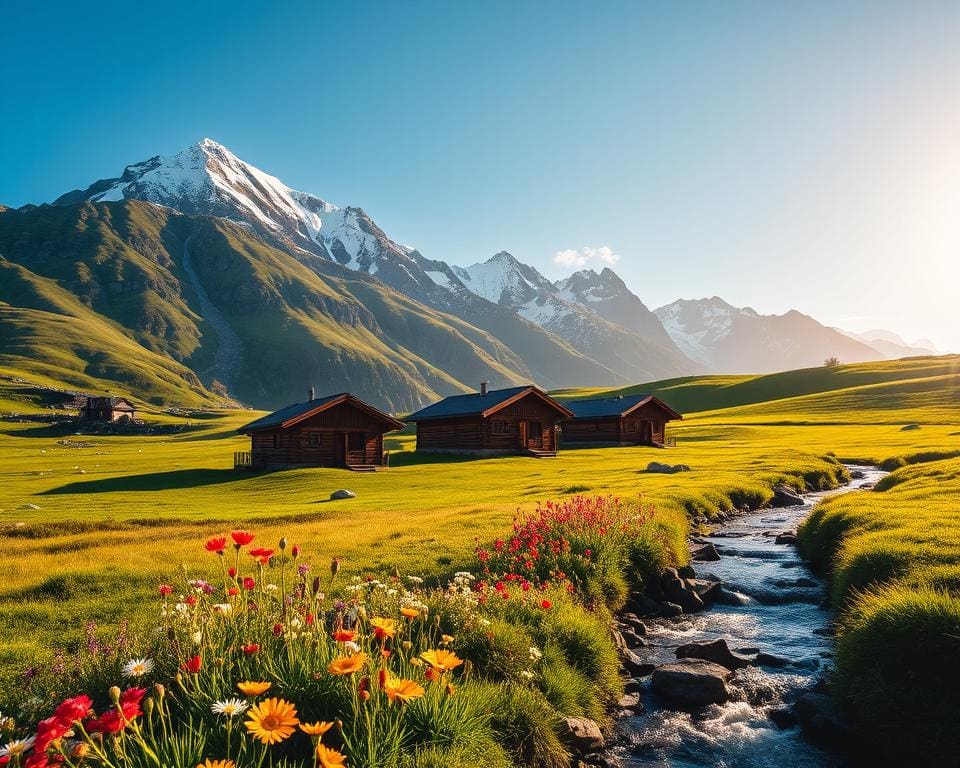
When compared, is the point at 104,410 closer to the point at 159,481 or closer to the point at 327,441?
the point at 327,441

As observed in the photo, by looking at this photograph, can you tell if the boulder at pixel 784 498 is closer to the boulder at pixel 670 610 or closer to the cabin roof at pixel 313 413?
the boulder at pixel 670 610

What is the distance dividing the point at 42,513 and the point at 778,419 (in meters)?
89.0

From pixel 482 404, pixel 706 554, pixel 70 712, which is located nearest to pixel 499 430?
pixel 482 404

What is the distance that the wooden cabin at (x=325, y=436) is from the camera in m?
51.7

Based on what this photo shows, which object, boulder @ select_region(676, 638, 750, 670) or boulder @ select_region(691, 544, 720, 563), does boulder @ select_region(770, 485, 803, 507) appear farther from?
boulder @ select_region(676, 638, 750, 670)

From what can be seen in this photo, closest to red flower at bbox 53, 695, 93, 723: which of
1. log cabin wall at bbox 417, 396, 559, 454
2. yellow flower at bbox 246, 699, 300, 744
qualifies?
yellow flower at bbox 246, 699, 300, 744

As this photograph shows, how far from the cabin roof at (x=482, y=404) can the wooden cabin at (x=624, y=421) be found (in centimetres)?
982

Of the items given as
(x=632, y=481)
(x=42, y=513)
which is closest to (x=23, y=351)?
→ (x=42, y=513)

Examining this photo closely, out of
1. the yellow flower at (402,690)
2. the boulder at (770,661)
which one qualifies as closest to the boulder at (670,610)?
the boulder at (770,661)

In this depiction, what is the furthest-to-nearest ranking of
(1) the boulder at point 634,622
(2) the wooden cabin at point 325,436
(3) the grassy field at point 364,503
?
(2) the wooden cabin at point 325,436 → (1) the boulder at point 634,622 → (3) the grassy field at point 364,503

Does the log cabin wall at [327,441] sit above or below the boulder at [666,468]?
above

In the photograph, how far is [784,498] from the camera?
104 feet

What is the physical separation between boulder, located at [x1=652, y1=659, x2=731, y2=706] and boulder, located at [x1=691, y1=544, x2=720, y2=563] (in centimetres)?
894

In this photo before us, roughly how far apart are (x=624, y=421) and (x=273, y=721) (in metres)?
72.4
